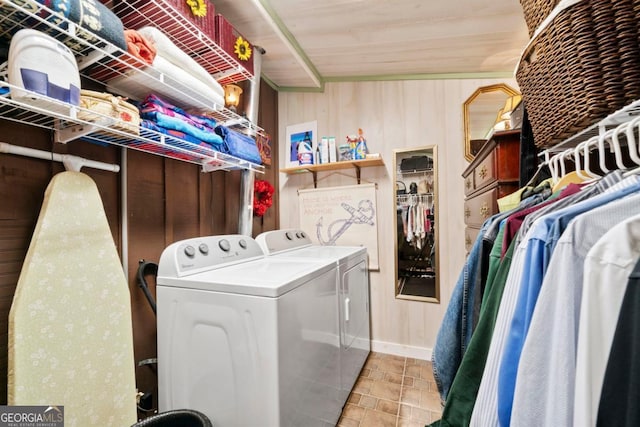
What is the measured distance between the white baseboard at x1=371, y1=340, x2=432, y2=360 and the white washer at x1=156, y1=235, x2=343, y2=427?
3.91 feet

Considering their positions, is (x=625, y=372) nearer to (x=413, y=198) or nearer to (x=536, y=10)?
(x=536, y=10)

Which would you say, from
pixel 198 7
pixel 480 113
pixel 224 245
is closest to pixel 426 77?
pixel 480 113

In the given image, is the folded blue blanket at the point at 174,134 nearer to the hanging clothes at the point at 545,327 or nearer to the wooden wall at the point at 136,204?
the wooden wall at the point at 136,204

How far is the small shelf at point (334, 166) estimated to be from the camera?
7.53 feet

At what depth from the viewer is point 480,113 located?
7.07 feet

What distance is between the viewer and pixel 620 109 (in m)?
0.68

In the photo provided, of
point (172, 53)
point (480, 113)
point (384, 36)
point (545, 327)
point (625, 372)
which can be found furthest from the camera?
point (480, 113)

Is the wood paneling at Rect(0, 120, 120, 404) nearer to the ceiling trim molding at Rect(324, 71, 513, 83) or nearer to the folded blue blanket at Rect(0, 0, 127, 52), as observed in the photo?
the folded blue blanket at Rect(0, 0, 127, 52)

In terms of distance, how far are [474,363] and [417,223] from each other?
1752mm

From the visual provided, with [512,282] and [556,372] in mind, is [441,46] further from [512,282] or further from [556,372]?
[556,372]

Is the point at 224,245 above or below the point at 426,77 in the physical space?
below

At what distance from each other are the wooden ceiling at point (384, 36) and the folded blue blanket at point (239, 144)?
0.69 m

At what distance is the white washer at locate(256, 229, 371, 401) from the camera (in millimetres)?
1634

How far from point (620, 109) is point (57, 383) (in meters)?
1.86
